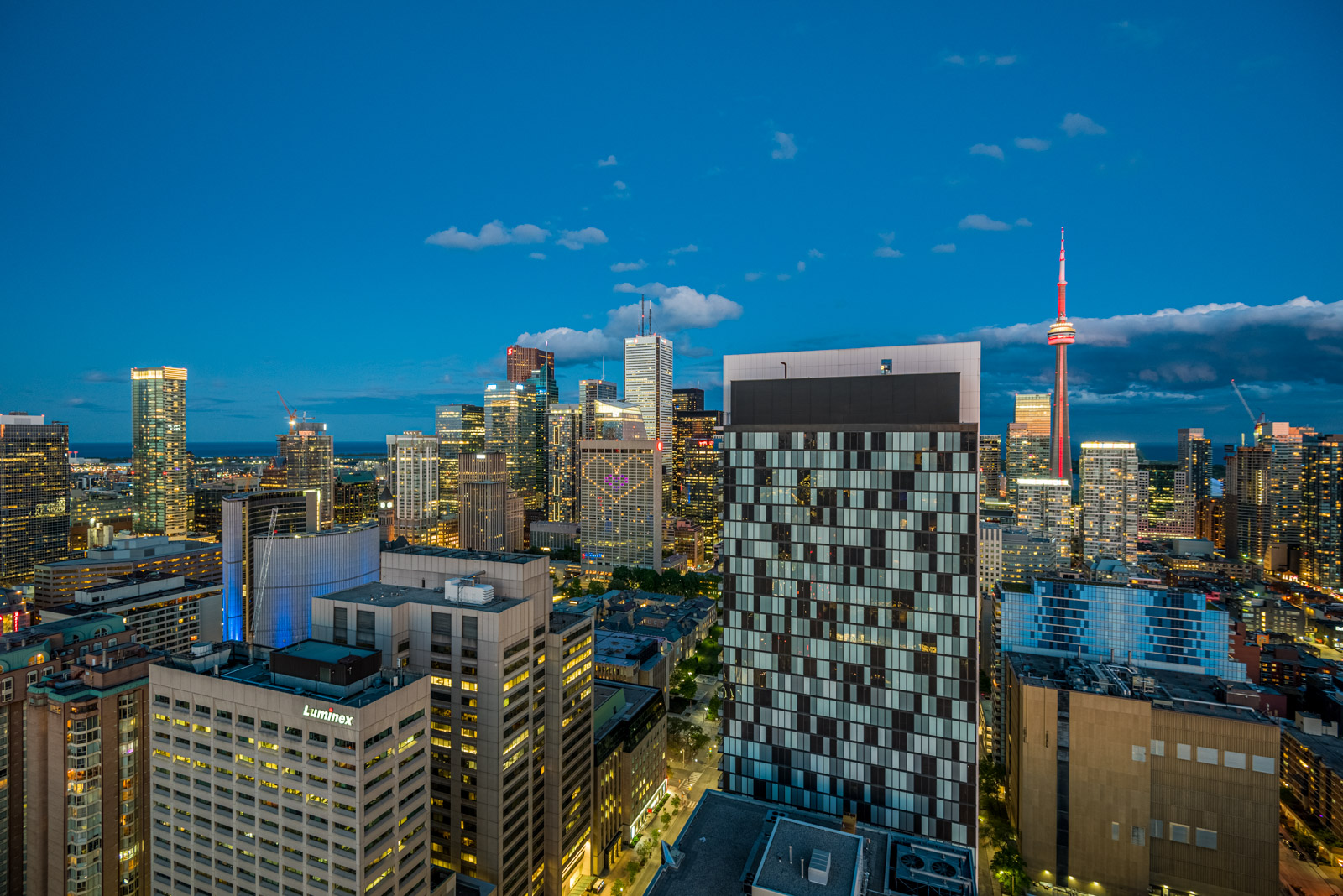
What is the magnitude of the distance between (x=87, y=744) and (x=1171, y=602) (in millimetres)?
187455

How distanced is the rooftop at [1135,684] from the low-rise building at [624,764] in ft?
212

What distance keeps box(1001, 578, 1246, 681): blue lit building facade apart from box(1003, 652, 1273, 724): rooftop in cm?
942

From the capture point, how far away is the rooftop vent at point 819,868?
5834 cm

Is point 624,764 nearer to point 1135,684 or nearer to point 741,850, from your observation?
point 741,850

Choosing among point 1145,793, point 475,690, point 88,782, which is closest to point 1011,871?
point 1145,793

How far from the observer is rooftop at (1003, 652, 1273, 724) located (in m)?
88.1

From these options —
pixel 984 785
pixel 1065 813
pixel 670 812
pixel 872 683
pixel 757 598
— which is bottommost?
pixel 670 812

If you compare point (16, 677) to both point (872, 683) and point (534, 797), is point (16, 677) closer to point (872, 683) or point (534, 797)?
point (534, 797)

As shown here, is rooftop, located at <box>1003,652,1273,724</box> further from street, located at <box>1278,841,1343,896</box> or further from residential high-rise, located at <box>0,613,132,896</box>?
residential high-rise, located at <box>0,613,132,896</box>

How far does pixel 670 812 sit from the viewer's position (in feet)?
380

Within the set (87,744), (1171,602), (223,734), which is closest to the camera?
(223,734)

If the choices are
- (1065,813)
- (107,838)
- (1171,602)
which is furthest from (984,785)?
(107,838)

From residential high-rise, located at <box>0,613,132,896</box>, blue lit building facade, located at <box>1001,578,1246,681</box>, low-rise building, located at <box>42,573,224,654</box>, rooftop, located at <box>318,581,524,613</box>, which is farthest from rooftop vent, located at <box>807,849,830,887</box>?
low-rise building, located at <box>42,573,224,654</box>

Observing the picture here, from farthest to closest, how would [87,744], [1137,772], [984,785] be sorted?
[984,785]
[1137,772]
[87,744]
